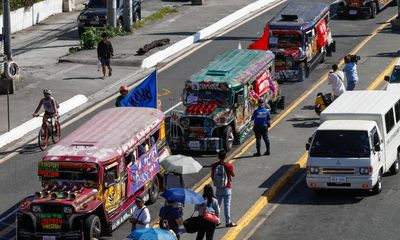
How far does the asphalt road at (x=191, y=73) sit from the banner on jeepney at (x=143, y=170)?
87 centimetres

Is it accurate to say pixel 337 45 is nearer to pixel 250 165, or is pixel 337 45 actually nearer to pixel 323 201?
pixel 250 165

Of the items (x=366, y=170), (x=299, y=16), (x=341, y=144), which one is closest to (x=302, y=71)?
(x=299, y=16)

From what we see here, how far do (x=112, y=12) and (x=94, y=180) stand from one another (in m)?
26.1

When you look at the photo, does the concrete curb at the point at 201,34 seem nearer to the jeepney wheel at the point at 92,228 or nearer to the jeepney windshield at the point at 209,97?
the jeepney windshield at the point at 209,97

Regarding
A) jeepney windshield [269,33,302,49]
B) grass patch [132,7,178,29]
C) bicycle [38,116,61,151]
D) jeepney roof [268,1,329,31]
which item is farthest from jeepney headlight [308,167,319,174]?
grass patch [132,7,178,29]

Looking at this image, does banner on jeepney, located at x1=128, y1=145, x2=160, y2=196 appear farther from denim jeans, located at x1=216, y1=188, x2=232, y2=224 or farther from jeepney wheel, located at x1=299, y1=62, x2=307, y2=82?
jeepney wheel, located at x1=299, y1=62, x2=307, y2=82

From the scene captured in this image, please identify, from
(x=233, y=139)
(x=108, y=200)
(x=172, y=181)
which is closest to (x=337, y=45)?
(x=233, y=139)

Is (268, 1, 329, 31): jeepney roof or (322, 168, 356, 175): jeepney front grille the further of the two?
(268, 1, 329, 31): jeepney roof

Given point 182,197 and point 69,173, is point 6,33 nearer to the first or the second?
point 69,173

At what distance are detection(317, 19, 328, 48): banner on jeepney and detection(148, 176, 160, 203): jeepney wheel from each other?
1714cm

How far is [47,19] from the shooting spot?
5969cm

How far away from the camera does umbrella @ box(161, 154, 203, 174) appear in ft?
92.5

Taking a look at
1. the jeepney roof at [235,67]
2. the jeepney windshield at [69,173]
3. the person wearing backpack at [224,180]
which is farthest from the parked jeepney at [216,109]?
the jeepney windshield at [69,173]

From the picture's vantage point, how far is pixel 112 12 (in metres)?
52.6
